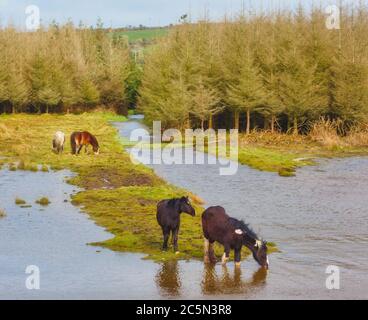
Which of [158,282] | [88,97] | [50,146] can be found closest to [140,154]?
[50,146]

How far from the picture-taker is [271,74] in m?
61.4

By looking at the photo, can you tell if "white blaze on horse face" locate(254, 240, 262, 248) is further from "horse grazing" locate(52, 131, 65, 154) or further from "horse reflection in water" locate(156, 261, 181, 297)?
"horse grazing" locate(52, 131, 65, 154)

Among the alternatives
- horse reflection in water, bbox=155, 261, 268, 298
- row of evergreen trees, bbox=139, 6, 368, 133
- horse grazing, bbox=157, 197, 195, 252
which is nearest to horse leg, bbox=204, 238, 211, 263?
horse reflection in water, bbox=155, 261, 268, 298

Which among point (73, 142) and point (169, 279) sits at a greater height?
point (73, 142)

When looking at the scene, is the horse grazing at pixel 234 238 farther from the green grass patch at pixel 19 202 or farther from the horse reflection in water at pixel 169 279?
the green grass patch at pixel 19 202

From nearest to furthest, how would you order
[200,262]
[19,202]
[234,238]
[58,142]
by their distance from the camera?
[234,238] → [200,262] → [19,202] → [58,142]

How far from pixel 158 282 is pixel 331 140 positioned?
39.8 metres

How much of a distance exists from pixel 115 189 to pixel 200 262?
13.6 metres

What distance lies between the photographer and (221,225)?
1970cm

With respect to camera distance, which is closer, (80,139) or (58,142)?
(80,139)

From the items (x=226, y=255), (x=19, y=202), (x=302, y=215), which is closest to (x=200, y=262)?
(x=226, y=255)

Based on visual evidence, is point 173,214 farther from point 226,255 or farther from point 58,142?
point 58,142

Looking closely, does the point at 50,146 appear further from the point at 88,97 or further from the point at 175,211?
the point at 88,97
